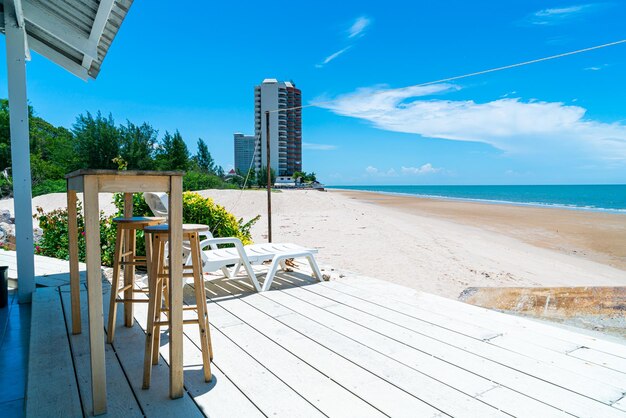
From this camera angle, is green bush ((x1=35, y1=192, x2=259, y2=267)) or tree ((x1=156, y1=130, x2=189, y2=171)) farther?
tree ((x1=156, y1=130, x2=189, y2=171))

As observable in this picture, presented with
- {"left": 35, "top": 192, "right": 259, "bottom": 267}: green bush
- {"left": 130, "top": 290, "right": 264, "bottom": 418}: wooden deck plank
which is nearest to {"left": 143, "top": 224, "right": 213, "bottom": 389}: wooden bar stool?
{"left": 130, "top": 290, "right": 264, "bottom": 418}: wooden deck plank

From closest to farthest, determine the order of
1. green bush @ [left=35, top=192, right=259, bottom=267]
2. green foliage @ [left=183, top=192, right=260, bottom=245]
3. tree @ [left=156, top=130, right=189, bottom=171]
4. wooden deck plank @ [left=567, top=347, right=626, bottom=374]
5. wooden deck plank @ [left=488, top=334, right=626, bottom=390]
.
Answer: wooden deck plank @ [left=488, top=334, right=626, bottom=390], wooden deck plank @ [left=567, top=347, right=626, bottom=374], green bush @ [left=35, top=192, right=259, bottom=267], green foliage @ [left=183, top=192, right=260, bottom=245], tree @ [left=156, top=130, right=189, bottom=171]

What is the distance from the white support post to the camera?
3031 mm

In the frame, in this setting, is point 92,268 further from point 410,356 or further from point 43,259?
point 43,259

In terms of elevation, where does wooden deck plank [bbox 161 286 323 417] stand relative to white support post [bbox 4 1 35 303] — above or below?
below

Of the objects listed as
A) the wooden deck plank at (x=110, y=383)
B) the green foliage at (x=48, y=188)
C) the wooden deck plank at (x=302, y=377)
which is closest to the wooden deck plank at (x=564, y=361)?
the wooden deck plank at (x=302, y=377)

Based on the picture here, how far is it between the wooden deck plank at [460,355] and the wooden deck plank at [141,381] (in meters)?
1.39

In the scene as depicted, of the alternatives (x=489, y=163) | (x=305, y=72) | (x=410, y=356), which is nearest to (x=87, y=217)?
(x=410, y=356)

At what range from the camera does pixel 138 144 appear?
88.1 ft

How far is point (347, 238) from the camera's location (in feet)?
30.6

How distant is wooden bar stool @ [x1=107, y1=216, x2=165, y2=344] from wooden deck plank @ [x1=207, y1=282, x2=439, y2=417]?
77 centimetres

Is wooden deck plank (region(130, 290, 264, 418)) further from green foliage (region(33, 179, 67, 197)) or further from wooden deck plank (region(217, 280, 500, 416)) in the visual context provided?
green foliage (region(33, 179, 67, 197))

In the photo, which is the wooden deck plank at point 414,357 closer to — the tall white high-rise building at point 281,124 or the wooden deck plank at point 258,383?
the wooden deck plank at point 258,383

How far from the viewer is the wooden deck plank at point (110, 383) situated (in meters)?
1.60
